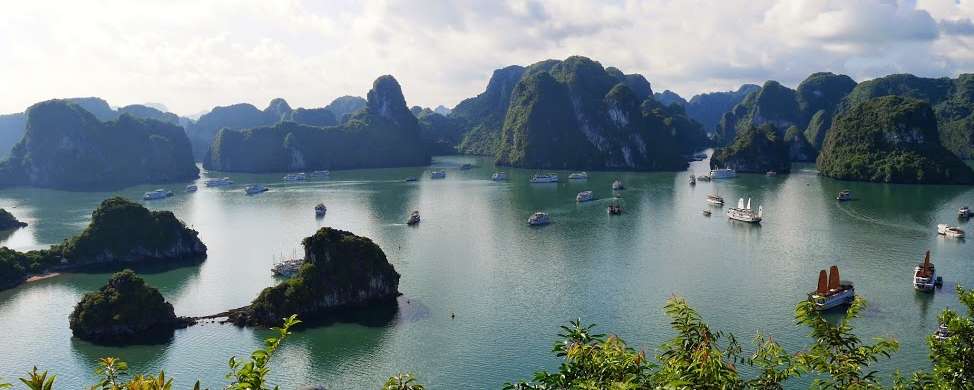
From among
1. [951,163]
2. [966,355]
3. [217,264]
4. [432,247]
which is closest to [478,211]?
[432,247]

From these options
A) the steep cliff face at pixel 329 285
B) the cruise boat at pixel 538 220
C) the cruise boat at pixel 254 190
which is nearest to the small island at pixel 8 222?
the cruise boat at pixel 254 190

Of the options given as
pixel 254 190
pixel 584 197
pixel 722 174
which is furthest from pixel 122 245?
pixel 722 174

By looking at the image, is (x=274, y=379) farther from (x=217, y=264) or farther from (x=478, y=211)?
(x=478, y=211)

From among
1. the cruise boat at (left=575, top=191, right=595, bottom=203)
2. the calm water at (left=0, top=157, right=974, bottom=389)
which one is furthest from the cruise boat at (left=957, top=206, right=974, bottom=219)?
the cruise boat at (left=575, top=191, right=595, bottom=203)

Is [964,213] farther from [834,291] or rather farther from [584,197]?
[584,197]

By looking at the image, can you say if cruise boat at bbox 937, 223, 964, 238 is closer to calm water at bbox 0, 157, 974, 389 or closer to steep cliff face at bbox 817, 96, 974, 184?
calm water at bbox 0, 157, 974, 389
